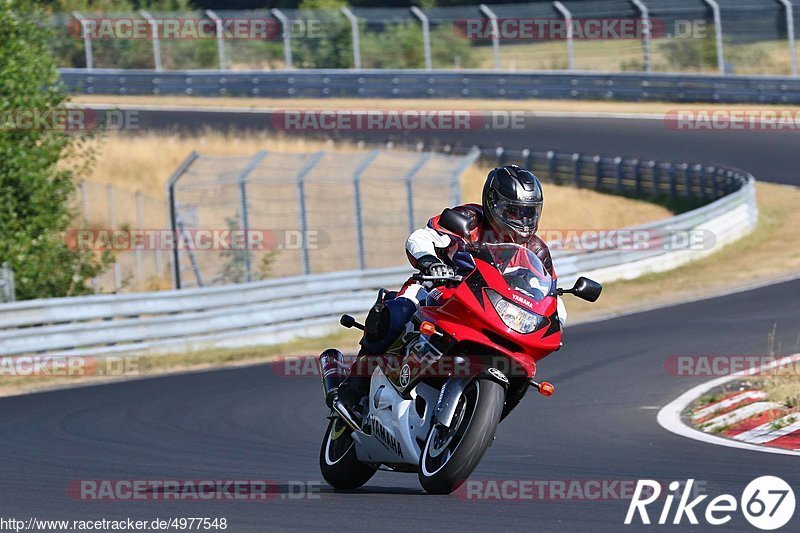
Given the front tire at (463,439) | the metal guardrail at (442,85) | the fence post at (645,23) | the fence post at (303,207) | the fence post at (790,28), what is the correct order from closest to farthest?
the front tire at (463,439) → the fence post at (303,207) → the metal guardrail at (442,85) → the fence post at (790,28) → the fence post at (645,23)

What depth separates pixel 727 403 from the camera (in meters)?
11.0

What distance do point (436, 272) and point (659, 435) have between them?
3705mm

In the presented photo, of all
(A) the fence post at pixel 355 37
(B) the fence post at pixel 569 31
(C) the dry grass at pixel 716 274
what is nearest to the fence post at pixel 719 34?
(B) the fence post at pixel 569 31

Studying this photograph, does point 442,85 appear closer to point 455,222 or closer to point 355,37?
point 355,37

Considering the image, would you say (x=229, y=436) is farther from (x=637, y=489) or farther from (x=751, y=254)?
(x=751, y=254)

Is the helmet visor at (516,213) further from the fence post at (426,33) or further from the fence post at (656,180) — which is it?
the fence post at (426,33)

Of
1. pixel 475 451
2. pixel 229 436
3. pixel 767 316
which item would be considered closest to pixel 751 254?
pixel 767 316

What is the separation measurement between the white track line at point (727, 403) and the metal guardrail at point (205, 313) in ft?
25.2

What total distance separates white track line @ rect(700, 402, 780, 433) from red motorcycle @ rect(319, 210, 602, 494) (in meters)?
3.44

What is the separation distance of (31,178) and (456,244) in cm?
1373

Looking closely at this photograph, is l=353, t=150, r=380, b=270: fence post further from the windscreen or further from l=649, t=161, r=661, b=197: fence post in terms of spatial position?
the windscreen

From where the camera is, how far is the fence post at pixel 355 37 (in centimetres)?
4077

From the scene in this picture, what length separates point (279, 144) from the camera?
33281 mm

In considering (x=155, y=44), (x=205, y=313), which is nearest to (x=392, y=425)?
(x=205, y=313)
